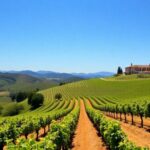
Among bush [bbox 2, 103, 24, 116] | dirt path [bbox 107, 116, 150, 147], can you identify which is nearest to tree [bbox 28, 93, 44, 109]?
bush [bbox 2, 103, 24, 116]

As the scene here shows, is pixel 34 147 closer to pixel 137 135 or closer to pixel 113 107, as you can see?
pixel 137 135

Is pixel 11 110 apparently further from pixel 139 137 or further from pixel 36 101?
pixel 139 137

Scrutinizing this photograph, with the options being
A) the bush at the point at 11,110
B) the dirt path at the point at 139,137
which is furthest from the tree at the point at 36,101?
the dirt path at the point at 139,137

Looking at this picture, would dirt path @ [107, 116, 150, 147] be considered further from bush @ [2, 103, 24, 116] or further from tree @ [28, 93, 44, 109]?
tree @ [28, 93, 44, 109]

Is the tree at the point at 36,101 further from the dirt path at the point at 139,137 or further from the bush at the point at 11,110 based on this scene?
the dirt path at the point at 139,137

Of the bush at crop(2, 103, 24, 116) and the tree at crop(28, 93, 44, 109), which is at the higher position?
the tree at crop(28, 93, 44, 109)

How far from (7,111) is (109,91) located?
204ft

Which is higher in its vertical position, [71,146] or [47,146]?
[47,146]

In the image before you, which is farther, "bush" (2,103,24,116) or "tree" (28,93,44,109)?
"tree" (28,93,44,109)

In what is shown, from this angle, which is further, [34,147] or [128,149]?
[128,149]

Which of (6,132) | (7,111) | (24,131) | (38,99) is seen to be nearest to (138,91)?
(38,99)

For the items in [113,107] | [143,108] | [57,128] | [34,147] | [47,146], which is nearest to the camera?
[34,147]

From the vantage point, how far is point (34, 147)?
20.9 meters

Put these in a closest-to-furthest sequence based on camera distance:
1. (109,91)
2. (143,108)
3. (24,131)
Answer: (24,131)
(143,108)
(109,91)
